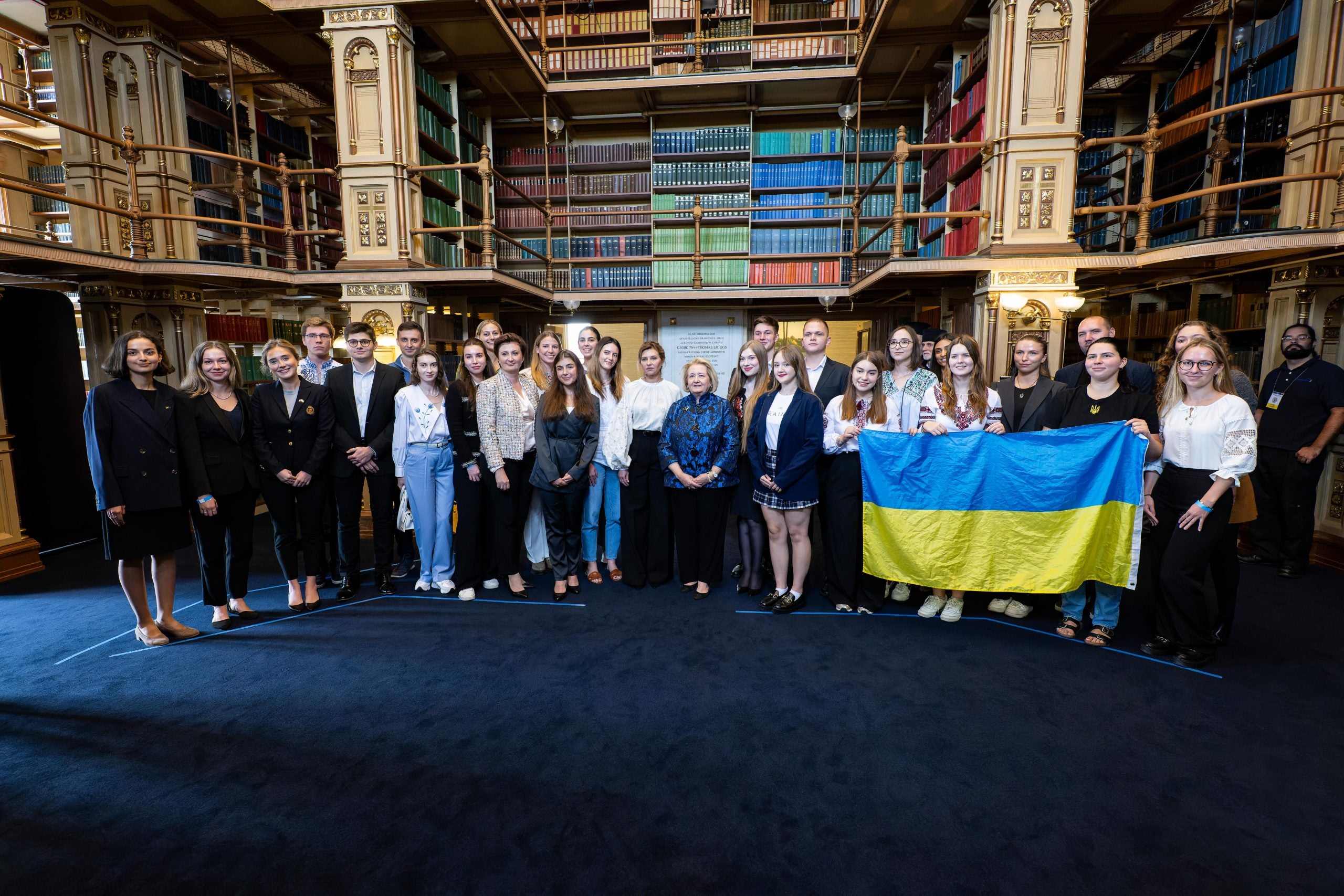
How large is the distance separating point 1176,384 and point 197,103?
8341 mm

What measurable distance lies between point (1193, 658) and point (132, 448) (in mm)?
4612

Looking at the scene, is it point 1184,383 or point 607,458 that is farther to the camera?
point 607,458

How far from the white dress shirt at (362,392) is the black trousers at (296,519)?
0.36m

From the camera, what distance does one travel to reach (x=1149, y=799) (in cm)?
182

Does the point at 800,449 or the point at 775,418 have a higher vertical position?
the point at 775,418

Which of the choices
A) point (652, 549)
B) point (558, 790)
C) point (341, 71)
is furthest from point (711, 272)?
point (558, 790)

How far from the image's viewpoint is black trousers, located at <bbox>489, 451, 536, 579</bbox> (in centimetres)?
337

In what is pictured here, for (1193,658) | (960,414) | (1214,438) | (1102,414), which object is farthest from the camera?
(960,414)

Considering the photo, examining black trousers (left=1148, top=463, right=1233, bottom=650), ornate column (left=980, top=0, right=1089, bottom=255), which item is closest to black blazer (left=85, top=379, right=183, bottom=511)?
black trousers (left=1148, top=463, right=1233, bottom=650)

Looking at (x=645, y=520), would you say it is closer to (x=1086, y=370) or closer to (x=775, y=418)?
(x=775, y=418)

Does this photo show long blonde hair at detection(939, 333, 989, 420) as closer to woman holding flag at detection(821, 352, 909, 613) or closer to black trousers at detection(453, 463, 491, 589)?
woman holding flag at detection(821, 352, 909, 613)

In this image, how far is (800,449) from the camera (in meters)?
3.02

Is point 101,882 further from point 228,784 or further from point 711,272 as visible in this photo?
point 711,272

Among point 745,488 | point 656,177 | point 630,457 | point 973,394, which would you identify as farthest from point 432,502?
point 656,177
